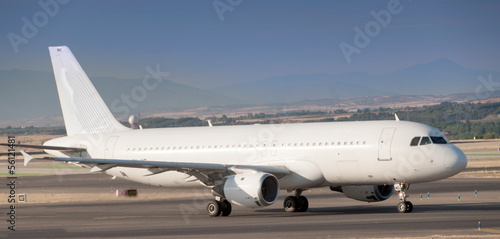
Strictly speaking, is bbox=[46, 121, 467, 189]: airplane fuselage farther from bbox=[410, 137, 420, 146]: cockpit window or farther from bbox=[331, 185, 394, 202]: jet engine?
bbox=[331, 185, 394, 202]: jet engine

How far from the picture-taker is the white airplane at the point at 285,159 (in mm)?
31156

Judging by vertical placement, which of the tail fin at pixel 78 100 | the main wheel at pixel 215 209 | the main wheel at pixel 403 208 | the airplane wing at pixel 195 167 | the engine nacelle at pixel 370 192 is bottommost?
the main wheel at pixel 403 208

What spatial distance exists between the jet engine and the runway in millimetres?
649

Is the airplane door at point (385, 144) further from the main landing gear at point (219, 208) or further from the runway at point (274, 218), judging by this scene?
the main landing gear at point (219, 208)

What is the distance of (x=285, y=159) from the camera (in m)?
33.8

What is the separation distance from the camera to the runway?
84.0ft

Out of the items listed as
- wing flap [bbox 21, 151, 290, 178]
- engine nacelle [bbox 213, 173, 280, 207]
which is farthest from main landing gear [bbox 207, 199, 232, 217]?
wing flap [bbox 21, 151, 290, 178]


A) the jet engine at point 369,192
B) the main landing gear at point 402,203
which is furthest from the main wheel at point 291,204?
the main landing gear at point 402,203

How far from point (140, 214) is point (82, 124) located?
363 inches

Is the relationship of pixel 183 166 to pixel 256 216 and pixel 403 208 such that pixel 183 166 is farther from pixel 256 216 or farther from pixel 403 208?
pixel 403 208

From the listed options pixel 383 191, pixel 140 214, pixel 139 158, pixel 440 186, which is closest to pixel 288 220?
pixel 383 191

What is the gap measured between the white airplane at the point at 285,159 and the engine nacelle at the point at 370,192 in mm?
47

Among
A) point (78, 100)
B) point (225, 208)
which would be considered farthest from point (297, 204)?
point (78, 100)

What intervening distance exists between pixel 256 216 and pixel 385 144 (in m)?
6.77
